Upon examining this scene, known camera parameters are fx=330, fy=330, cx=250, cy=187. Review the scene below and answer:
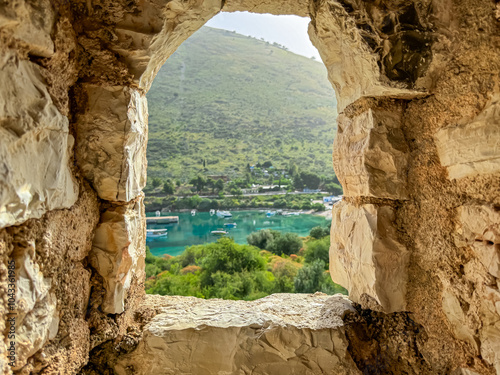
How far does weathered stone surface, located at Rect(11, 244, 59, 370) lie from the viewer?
1167 millimetres

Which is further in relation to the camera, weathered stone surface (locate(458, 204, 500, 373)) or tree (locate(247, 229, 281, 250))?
tree (locate(247, 229, 281, 250))

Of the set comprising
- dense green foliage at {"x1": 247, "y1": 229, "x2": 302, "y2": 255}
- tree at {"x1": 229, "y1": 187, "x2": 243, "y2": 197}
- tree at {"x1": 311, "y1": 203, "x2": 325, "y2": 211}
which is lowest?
dense green foliage at {"x1": 247, "y1": 229, "x2": 302, "y2": 255}

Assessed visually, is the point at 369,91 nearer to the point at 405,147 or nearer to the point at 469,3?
the point at 405,147

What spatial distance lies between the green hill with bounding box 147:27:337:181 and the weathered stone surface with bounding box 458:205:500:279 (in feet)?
26.5

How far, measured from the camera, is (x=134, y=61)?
1.73 meters

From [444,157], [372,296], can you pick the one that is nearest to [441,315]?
[372,296]

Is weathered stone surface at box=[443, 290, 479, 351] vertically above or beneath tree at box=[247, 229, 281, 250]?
above

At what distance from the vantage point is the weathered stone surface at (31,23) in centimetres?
108

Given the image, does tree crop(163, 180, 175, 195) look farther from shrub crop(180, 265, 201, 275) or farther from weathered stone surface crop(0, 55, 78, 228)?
weathered stone surface crop(0, 55, 78, 228)

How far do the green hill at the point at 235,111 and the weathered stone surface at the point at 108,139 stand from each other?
750 cm

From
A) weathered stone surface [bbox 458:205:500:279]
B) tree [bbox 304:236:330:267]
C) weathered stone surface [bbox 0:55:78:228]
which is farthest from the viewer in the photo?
tree [bbox 304:236:330:267]

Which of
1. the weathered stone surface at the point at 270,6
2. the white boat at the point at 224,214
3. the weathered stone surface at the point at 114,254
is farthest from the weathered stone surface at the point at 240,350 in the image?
the white boat at the point at 224,214

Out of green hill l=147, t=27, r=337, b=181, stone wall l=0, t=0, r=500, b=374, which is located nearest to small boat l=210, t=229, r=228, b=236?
green hill l=147, t=27, r=337, b=181

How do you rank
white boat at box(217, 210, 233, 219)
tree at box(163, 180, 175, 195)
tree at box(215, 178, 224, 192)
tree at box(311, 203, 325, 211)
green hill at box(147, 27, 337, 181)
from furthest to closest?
1. green hill at box(147, 27, 337, 181)
2. tree at box(215, 178, 224, 192)
3. tree at box(163, 180, 175, 195)
4. tree at box(311, 203, 325, 211)
5. white boat at box(217, 210, 233, 219)
